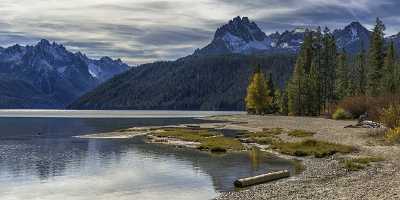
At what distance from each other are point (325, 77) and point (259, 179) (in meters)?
111

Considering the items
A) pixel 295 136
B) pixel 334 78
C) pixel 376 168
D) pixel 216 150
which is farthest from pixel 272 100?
pixel 376 168

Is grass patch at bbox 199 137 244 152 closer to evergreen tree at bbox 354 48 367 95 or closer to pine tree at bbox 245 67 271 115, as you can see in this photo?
evergreen tree at bbox 354 48 367 95

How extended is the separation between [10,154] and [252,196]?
137ft

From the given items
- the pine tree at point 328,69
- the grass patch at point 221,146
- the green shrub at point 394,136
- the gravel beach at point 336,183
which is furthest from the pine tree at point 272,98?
the gravel beach at point 336,183

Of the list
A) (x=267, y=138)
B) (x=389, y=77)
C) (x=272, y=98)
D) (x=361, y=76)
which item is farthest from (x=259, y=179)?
(x=272, y=98)

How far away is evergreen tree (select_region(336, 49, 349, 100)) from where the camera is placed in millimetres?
142625

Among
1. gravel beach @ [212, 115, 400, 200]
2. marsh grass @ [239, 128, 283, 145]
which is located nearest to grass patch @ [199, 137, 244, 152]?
marsh grass @ [239, 128, 283, 145]

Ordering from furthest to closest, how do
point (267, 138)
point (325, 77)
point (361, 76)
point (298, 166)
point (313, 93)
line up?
point (361, 76)
point (325, 77)
point (313, 93)
point (267, 138)
point (298, 166)

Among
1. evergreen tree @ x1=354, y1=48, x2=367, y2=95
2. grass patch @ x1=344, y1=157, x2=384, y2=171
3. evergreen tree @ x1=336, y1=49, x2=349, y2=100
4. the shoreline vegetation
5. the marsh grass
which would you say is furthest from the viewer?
evergreen tree @ x1=354, y1=48, x2=367, y2=95

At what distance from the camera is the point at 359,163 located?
45.2 m

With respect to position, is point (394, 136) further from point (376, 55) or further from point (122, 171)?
point (376, 55)

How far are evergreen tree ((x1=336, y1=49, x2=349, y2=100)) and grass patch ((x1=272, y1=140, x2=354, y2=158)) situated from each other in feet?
269

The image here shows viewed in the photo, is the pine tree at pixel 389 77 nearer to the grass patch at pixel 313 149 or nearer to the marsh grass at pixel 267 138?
the marsh grass at pixel 267 138

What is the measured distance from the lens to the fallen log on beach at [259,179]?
1500 inches
